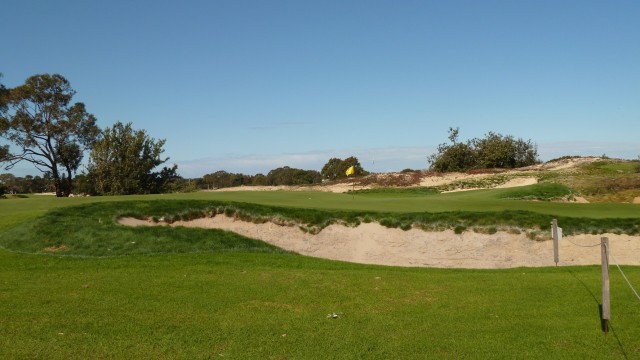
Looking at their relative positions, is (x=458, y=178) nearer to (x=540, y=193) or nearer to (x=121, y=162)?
(x=540, y=193)

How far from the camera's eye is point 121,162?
57.6 metres

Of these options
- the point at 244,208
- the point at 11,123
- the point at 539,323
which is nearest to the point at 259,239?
the point at 244,208

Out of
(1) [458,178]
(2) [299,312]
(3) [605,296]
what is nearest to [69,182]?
(1) [458,178]

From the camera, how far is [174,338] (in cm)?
920

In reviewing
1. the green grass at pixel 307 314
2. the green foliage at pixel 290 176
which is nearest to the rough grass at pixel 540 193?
the green grass at pixel 307 314

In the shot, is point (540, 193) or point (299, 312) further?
point (540, 193)

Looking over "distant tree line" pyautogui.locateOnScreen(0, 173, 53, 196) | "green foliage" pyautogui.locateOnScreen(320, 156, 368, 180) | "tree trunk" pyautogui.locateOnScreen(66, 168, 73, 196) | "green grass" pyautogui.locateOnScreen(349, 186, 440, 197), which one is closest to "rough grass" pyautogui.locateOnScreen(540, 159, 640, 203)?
"green grass" pyautogui.locateOnScreen(349, 186, 440, 197)

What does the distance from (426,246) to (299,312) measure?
40.9ft

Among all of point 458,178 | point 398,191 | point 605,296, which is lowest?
point 605,296

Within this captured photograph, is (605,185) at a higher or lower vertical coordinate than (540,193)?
higher

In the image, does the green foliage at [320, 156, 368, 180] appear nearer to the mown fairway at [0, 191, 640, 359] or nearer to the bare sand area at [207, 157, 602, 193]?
the bare sand area at [207, 157, 602, 193]

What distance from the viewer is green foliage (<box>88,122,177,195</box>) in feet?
188

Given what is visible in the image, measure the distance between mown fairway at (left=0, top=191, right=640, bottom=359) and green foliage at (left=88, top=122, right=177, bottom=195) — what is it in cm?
4122

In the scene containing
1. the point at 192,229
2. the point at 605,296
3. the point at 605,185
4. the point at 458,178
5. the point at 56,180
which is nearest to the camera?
the point at 605,296
